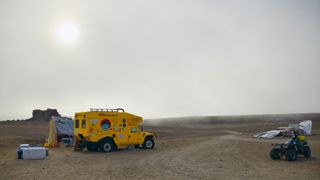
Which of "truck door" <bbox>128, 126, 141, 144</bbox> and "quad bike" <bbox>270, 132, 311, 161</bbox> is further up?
"truck door" <bbox>128, 126, 141, 144</bbox>

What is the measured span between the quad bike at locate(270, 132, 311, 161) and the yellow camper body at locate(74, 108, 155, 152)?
1112 centimetres

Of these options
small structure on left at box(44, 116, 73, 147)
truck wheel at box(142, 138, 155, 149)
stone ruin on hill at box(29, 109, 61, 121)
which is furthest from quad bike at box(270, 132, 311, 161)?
stone ruin on hill at box(29, 109, 61, 121)

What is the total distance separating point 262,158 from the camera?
22.6 metres

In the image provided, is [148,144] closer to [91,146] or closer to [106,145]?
[106,145]

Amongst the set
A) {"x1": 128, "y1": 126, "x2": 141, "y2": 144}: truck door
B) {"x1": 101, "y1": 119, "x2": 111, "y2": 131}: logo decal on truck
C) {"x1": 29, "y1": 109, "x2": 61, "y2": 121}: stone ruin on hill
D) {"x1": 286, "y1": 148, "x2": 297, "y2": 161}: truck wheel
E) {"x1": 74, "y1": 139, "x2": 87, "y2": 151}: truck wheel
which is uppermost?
{"x1": 29, "y1": 109, "x2": 61, "y2": 121}: stone ruin on hill

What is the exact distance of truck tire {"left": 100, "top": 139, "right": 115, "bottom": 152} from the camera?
28.0m

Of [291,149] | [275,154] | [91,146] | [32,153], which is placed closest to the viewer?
[291,149]

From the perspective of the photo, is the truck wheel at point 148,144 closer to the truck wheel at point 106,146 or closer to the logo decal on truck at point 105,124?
the truck wheel at point 106,146

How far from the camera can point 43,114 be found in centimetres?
7469

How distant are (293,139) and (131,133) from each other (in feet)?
39.0

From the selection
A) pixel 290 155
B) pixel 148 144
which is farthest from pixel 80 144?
pixel 290 155

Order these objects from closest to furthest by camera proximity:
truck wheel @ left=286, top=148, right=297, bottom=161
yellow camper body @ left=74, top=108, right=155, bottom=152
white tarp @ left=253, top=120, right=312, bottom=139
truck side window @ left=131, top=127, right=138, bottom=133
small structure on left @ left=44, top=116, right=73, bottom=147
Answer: truck wheel @ left=286, top=148, right=297, bottom=161 → yellow camper body @ left=74, top=108, right=155, bottom=152 → truck side window @ left=131, top=127, right=138, bottom=133 → small structure on left @ left=44, top=116, right=73, bottom=147 → white tarp @ left=253, top=120, right=312, bottom=139

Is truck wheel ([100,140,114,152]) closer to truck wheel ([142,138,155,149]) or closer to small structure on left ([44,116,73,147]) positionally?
truck wheel ([142,138,155,149])

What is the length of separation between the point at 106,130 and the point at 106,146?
1.11 m
